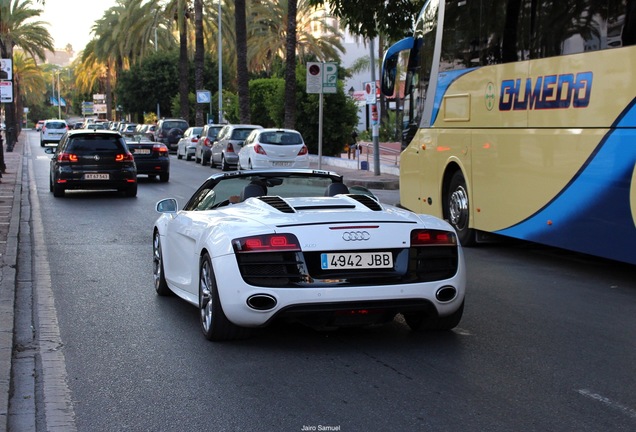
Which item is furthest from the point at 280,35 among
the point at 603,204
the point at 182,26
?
the point at 603,204

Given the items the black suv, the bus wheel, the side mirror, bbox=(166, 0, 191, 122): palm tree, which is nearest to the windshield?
the side mirror

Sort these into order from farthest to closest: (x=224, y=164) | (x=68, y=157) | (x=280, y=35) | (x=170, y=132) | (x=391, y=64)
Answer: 1. (x=280, y=35)
2. (x=170, y=132)
3. (x=224, y=164)
4. (x=68, y=157)
5. (x=391, y=64)

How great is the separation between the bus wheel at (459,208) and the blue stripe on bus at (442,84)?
42.5 inches

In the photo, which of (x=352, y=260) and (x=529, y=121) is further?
(x=529, y=121)

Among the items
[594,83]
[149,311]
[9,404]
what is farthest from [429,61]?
[9,404]

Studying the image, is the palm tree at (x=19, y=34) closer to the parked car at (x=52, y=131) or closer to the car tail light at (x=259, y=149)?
the parked car at (x=52, y=131)

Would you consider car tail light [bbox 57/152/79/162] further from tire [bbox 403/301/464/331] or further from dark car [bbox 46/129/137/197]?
tire [bbox 403/301/464/331]

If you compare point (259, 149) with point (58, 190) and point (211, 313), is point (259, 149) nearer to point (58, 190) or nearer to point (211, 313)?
point (58, 190)

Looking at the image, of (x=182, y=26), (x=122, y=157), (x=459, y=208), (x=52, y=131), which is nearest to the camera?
(x=459, y=208)

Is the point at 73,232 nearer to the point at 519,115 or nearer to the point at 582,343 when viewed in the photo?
the point at 519,115

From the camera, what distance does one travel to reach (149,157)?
28.6 meters

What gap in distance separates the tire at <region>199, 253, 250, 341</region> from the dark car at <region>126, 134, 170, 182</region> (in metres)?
21.3

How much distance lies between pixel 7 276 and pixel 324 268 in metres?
5.06

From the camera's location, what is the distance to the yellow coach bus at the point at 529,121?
9930mm
